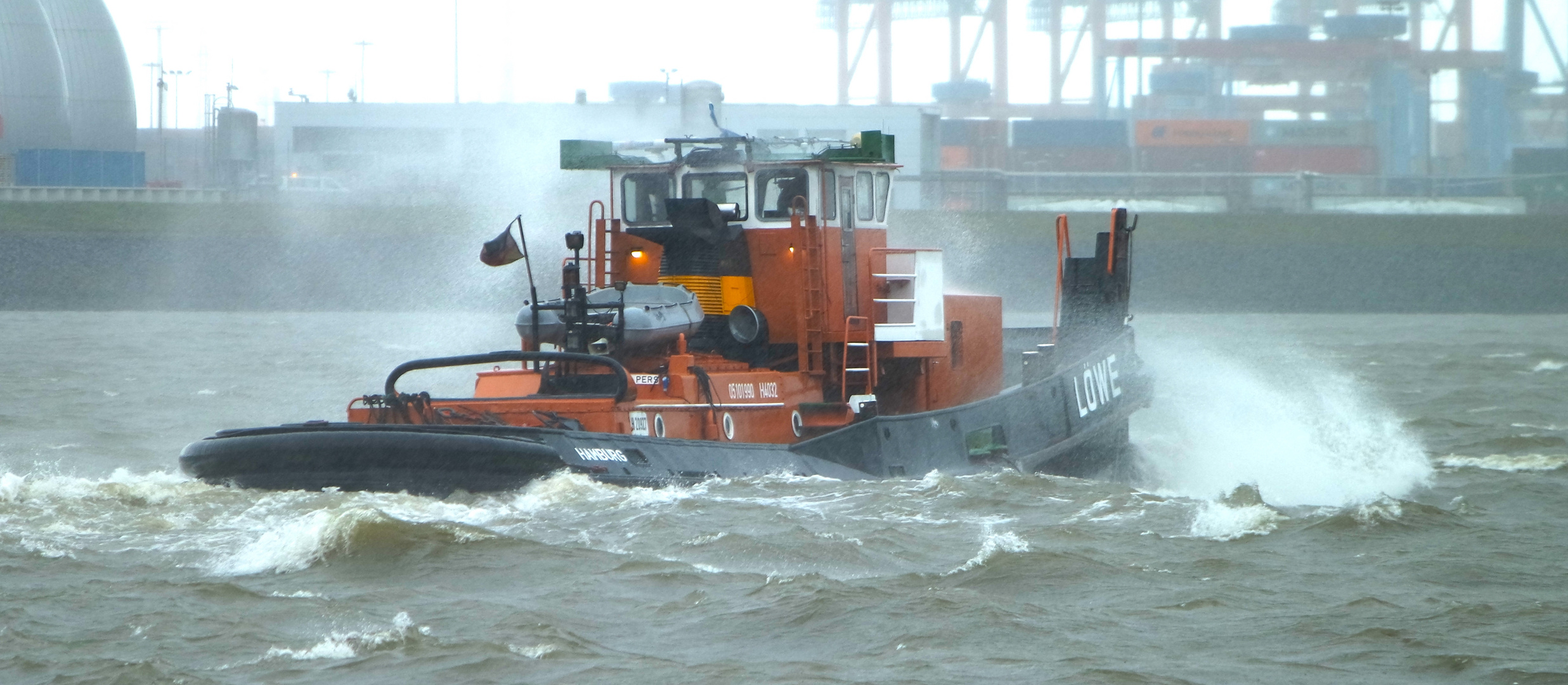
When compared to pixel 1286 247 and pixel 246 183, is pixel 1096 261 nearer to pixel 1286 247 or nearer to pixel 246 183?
pixel 1286 247

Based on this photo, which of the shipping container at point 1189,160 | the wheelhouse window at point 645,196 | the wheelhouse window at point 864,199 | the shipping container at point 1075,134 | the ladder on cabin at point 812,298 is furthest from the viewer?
the shipping container at point 1075,134

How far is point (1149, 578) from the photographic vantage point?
24.1 ft

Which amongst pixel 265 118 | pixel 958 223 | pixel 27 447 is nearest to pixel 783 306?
pixel 27 447

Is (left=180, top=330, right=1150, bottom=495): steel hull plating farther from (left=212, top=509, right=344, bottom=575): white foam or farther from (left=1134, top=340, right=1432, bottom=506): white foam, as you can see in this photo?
(left=1134, top=340, right=1432, bottom=506): white foam

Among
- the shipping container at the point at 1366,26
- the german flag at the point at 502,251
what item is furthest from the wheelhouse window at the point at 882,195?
the shipping container at the point at 1366,26

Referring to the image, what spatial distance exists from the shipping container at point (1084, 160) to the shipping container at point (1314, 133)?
677 cm

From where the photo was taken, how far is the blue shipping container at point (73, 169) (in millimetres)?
43719

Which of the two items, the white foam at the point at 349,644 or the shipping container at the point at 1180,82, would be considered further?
the shipping container at the point at 1180,82

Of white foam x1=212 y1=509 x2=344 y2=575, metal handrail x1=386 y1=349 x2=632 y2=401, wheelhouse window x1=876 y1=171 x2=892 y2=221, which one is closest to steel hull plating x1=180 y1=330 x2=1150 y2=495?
metal handrail x1=386 y1=349 x2=632 y2=401

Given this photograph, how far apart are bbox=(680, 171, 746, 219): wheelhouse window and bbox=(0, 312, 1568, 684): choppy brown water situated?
6.80 feet

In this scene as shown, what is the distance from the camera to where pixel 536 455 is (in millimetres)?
7973

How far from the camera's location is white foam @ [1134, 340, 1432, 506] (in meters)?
11.6

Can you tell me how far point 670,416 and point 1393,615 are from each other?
13.5 ft

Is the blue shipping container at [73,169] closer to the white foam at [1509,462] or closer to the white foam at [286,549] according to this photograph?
the white foam at [1509,462]
